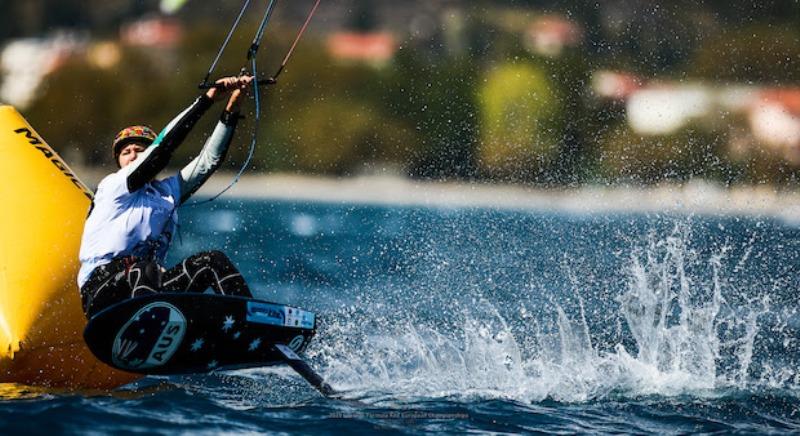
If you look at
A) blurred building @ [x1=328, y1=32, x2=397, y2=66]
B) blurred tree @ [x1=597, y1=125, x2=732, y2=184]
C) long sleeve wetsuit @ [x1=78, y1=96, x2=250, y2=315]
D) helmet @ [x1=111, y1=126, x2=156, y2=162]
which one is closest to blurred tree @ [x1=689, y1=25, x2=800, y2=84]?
blurred tree @ [x1=597, y1=125, x2=732, y2=184]

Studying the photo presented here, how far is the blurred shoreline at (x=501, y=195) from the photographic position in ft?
136

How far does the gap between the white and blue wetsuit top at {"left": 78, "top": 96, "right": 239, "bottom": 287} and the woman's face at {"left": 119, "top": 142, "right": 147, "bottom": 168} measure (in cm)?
20

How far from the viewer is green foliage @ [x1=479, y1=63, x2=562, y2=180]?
47381 millimetres

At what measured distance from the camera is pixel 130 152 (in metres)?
7.27

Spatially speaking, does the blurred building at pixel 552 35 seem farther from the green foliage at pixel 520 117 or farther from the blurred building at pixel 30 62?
the blurred building at pixel 30 62

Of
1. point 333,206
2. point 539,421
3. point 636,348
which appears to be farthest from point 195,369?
point 333,206

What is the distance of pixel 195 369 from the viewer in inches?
280

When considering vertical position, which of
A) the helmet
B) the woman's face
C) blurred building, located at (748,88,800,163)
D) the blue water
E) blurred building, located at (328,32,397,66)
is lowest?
the blue water

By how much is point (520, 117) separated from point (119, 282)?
42.8 m

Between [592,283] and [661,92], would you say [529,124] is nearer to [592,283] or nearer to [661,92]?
[661,92]

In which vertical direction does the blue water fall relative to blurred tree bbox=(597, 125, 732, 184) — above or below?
below

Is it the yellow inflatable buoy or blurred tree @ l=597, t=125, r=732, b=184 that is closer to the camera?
the yellow inflatable buoy

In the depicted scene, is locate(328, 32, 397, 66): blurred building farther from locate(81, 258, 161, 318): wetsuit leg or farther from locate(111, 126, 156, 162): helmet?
locate(81, 258, 161, 318): wetsuit leg

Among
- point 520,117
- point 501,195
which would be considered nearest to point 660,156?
point 501,195
